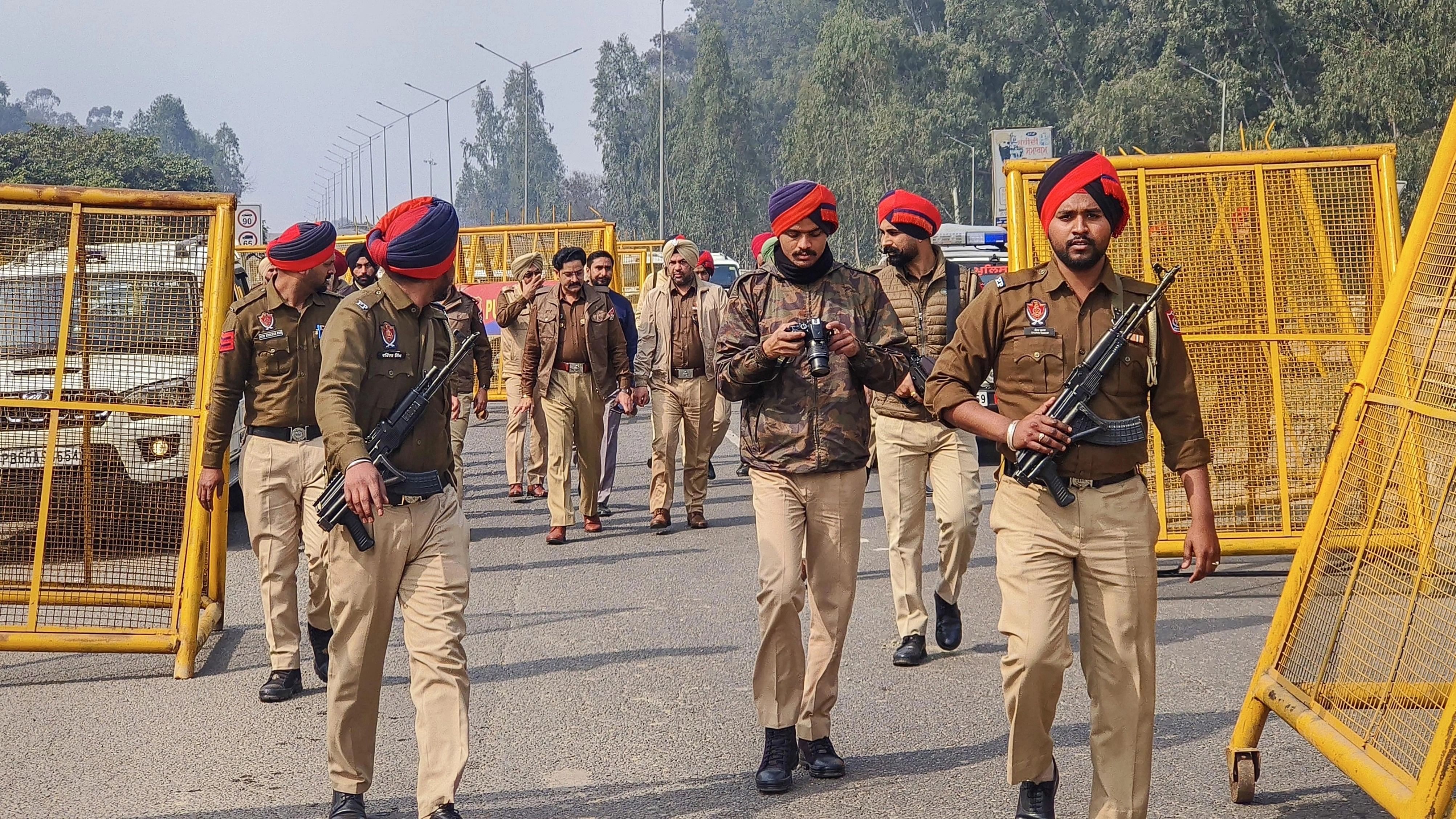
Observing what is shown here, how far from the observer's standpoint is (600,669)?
302 inches

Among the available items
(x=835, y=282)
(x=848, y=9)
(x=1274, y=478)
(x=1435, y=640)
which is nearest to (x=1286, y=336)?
(x=1274, y=478)

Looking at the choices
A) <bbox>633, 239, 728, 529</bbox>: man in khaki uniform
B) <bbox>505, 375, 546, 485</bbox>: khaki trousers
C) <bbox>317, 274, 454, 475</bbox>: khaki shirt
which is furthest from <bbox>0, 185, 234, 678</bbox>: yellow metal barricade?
<bbox>505, 375, 546, 485</bbox>: khaki trousers

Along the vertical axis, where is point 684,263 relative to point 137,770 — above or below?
above

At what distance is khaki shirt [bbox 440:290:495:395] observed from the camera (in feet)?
36.4

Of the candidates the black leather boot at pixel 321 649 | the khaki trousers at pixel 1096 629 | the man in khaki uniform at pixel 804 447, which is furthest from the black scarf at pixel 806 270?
the black leather boot at pixel 321 649

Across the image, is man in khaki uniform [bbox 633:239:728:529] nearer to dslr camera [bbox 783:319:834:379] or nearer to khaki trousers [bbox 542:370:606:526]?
khaki trousers [bbox 542:370:606:526]

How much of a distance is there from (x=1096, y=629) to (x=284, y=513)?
405 centimetres

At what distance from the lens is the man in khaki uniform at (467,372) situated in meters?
11.1

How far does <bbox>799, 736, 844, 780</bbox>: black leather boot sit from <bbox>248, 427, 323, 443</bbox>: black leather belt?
289 centimetres

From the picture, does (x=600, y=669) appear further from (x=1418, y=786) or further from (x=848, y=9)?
(x=848, y=9)

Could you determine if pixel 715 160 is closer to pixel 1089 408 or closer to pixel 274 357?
pixel 274 357

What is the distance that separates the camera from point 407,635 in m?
5.30

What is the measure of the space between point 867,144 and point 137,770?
245 feet

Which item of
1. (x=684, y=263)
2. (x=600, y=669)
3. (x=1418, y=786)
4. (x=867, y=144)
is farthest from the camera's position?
(x=867, y=144)
